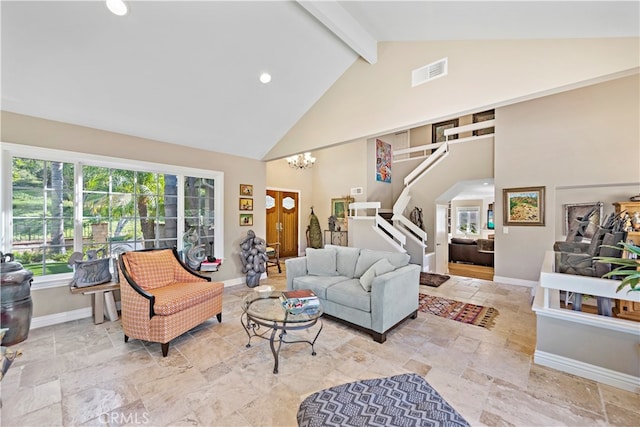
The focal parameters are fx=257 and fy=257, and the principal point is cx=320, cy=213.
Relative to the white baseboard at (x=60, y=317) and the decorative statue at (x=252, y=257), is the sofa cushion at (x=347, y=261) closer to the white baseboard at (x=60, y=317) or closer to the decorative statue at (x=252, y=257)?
the decorative statue at (x=252, y=257)

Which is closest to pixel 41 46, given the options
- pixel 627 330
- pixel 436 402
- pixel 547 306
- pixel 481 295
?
pixel 436 402

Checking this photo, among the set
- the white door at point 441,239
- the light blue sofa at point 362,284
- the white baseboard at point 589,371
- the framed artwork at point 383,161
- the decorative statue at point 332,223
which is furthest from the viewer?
the decorative statue at point 332,223

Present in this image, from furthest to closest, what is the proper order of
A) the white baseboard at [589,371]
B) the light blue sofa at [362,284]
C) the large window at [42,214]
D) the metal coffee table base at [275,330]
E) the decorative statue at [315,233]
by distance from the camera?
the decorative statue at [315,233]
the large window at [42,214]
the light blue sofa at [362,284]
the metal coffee table base at [275,330]
the white baseboard at [589,371]

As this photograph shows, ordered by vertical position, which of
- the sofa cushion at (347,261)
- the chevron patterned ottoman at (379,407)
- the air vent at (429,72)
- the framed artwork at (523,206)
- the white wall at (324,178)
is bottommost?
the chevron patterned ottoman at (379,407)

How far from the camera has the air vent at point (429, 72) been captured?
2931 mm

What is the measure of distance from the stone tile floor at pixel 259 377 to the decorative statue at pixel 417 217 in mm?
3927

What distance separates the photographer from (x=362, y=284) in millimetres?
3127

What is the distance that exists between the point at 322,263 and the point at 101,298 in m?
2.91

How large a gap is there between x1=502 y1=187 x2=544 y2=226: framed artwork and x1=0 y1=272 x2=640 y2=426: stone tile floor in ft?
8.63

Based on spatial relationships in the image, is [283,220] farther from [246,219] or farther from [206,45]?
[206,45]

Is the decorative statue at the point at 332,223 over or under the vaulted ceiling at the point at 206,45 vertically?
under

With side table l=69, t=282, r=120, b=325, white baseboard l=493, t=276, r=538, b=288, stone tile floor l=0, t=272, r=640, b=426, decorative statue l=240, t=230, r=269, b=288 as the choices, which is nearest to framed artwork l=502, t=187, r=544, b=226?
white baseboard l=493, t=276, r=538, b=288

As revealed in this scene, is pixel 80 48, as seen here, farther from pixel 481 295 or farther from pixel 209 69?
pixel 481 295

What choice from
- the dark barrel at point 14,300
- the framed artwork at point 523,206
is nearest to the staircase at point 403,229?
the framed artwork at point 523,206
